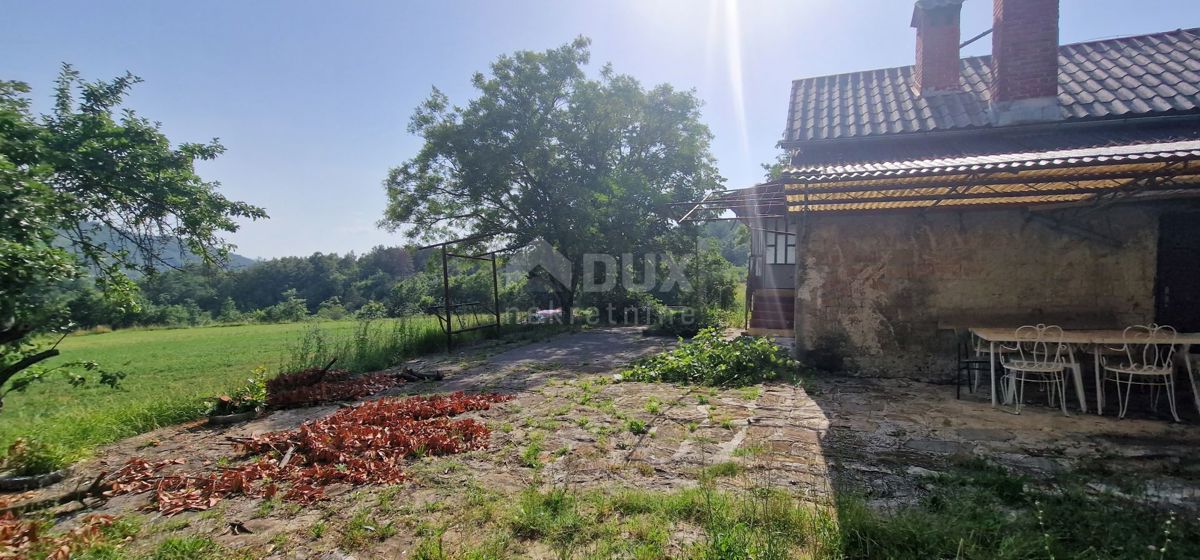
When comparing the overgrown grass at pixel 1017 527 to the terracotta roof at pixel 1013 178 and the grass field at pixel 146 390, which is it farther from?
the grass field at pixel 146 390

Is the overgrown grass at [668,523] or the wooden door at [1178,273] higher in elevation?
the wooden door at [1178,273]

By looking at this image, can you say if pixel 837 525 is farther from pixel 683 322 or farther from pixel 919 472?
pixel 683 322

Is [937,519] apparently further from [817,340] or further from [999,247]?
[999,247]

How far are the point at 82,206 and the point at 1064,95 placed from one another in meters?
13.3

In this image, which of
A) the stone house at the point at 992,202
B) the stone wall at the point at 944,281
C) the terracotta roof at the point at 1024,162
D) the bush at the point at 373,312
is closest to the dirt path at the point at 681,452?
the stone wall at the point at 944,281

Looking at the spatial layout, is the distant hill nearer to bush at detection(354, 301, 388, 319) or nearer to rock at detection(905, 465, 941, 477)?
bush at detection(354, 301, 388, 319)

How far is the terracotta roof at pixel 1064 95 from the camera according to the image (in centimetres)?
658

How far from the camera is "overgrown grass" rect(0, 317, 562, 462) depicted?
16.7ft

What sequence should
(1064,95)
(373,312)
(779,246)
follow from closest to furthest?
(1064,95), (779,246), (373,312)

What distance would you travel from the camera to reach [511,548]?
2527 millimetres

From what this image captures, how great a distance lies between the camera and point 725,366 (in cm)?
686

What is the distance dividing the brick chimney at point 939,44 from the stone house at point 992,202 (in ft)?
0.10

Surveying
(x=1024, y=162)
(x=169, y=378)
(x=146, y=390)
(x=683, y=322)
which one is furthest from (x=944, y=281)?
(x=169, y=378)

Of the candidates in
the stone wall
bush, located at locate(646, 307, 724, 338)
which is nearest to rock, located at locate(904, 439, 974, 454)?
the stone wall
